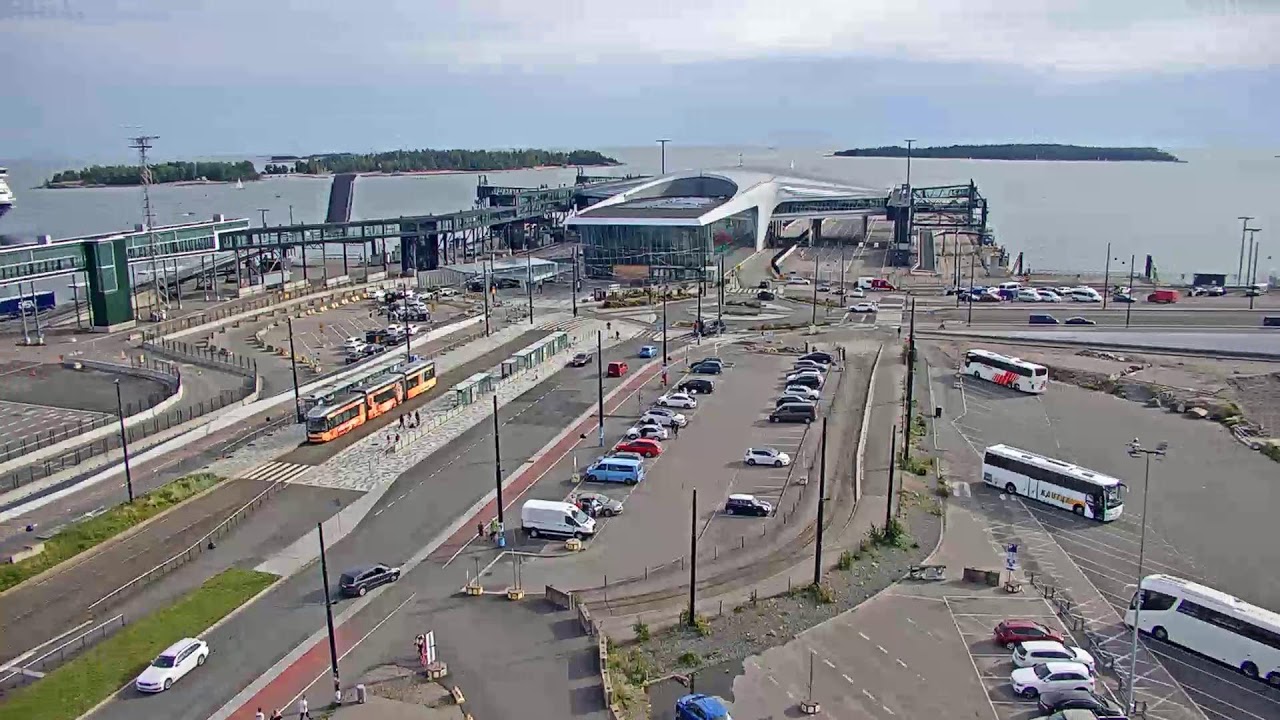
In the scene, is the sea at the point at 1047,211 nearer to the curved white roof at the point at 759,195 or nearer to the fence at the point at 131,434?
the curved white roof at the point at 759,195

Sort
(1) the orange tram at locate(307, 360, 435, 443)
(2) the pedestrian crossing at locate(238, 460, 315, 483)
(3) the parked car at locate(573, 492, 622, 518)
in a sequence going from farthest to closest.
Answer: (1) the orange tram at locate(307, 360, 435, 443) < (2) the pedestrian crossing at locate(238, 460, 315, 483) < (3) the parked car at locate(573, 492, 622, 518)

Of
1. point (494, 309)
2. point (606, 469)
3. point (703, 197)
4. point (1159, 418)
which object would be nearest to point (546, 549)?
point (606, 469)

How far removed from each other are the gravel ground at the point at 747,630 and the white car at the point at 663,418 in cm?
910

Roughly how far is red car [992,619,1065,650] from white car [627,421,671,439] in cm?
1207

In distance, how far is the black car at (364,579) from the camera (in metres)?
16.7

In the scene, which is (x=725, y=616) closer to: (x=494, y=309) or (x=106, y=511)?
(x=106, y=511)

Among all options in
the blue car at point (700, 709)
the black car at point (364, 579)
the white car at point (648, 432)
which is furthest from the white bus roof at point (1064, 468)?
the black car at point (364, 579)

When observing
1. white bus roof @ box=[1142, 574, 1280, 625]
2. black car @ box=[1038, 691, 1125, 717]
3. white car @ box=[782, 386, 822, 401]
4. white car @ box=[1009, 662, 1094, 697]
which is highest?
white car @ box=[782, 386, 822, 401]

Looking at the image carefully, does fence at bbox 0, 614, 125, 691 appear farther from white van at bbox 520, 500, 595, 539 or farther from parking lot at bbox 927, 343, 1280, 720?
parking lot at bbox 927, 343, 1280, 720

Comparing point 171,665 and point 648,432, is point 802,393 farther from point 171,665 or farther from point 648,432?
point 171,665

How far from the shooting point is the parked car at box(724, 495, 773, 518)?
66.5 feet

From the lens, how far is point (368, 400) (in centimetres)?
2744

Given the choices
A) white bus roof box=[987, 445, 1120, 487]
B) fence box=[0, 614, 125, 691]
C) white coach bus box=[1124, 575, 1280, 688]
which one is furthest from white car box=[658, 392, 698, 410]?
fence box=[0, 614, 125, 691]

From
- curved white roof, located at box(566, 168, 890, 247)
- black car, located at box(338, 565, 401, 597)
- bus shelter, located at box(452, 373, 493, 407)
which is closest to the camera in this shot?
black car, located at box(338, 565, 401, 597)
